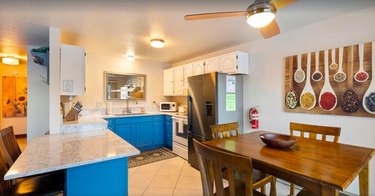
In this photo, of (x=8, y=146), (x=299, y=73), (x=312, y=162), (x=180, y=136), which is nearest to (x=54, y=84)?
(x=8, y=146)

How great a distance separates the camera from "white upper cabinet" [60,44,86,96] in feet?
8.04

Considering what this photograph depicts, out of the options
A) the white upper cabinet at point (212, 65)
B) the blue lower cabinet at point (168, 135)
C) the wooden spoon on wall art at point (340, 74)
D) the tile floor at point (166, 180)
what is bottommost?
the tile floor at point (166, 180)

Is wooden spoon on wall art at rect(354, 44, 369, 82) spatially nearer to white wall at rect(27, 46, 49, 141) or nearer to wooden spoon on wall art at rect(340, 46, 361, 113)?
wooden spoon on wall art at rect(340, 46, 361, 113)

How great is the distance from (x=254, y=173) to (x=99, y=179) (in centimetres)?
146

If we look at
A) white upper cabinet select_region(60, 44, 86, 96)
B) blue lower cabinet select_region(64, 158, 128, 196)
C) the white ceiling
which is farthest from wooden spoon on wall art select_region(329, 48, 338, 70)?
white upper cabinet select_region(60, 44, 86, 96)

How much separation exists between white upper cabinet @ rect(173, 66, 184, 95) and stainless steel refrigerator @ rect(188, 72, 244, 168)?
0.84 meters

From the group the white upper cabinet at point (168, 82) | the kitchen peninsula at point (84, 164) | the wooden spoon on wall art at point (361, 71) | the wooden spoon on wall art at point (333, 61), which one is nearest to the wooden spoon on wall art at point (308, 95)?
the wooden spoon on wall art at point (333, 61)

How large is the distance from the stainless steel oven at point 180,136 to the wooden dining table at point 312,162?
6.31 ft

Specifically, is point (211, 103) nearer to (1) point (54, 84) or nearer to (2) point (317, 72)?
(2) point (317, 72)

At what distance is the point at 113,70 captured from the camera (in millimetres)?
4285

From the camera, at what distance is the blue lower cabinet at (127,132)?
3.77m

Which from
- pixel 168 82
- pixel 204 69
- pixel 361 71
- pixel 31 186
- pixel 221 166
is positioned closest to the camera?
pixel 221 166

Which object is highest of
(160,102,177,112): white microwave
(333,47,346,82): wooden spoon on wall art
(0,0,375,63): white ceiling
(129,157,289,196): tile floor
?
Answer: (0,0,375,63): white ceiling

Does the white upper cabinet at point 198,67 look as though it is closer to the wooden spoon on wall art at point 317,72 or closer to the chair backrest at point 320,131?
the wooden spoon on wall art at point 317,72
